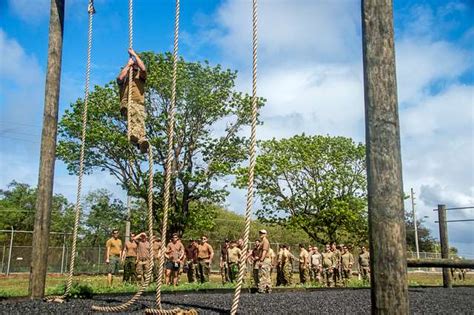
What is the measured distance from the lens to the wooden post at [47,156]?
27.7 ft

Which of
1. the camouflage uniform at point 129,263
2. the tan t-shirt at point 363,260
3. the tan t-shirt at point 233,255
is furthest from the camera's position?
the tan t-shirt at point 363,260

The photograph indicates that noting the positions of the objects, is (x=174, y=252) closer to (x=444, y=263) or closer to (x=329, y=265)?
(x=329, y=265)

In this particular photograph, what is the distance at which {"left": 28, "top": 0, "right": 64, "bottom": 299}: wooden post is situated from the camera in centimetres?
844

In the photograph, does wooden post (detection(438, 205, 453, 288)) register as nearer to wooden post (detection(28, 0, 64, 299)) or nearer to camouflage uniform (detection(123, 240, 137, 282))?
camouflage uniform (detection(123, 240, 137, 282))

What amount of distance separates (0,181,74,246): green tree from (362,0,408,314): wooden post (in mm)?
36413

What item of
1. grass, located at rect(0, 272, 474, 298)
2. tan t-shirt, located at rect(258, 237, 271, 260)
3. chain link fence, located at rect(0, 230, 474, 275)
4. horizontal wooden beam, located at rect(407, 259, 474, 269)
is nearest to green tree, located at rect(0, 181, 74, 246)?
chain link fence, located at rect(0, 230, 474, 275)

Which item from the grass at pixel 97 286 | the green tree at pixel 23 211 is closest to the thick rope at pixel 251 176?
the grass at pixel 97 286

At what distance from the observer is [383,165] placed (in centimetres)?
419

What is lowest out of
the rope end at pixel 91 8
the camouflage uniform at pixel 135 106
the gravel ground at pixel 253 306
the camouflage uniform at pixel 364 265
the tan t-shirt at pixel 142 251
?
the gravel ground at pixel 253 306

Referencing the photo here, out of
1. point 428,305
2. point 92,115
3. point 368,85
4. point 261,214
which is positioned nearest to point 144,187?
point 92,115

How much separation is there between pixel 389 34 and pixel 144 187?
2318 cm

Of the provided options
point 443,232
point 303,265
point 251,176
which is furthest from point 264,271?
point 251,176

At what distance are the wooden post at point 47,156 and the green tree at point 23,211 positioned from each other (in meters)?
30.2

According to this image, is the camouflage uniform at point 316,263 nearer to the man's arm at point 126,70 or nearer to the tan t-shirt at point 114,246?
the tan t-shirt at point 114,246
